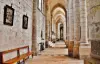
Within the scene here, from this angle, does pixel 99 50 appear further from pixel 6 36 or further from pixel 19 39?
A: pixel 19 39

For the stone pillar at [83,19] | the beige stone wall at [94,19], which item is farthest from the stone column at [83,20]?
the beige stone wall at [94,19]

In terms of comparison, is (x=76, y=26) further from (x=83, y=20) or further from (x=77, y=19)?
(x=83, y=20)

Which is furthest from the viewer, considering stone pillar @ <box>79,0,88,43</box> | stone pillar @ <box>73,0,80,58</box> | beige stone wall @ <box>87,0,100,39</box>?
stone pillar @ <box>73,0,80,58</box>

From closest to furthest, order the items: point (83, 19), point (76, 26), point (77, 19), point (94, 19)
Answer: point (94, 19), point (83, 19), point (77, 19), point (76, 26)

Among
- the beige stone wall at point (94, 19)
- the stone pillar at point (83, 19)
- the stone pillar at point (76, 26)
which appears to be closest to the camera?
the beige stone wall at point (94, 19)

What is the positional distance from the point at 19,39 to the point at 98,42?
6403 millimetres

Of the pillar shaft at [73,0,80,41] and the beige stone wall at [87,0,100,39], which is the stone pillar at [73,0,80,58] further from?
the beige stone wall at [87,0,100,39]

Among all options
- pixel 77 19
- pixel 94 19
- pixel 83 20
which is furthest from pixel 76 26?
pixel 94 19

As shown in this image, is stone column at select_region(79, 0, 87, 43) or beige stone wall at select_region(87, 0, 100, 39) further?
A: stone column at select_region(79, 0, 87, 43)

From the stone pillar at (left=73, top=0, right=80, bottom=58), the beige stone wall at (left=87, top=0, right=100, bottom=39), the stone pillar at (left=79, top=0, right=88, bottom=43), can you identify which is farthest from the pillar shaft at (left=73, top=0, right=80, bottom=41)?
the beige stone wall at (left=87, top=0, right=100, bottom=39)

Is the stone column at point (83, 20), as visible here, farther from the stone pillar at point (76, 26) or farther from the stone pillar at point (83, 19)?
the stone pillar at point (76, 26)

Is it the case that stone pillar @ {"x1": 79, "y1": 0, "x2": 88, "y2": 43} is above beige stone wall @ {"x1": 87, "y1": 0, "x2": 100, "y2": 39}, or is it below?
above

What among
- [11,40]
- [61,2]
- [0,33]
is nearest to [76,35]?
[11,40]

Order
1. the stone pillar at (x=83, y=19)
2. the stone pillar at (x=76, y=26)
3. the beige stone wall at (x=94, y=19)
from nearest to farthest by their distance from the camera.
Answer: the beige stone wall at (x=94, y=19) < the stone pillar at (x=83, y=19) < the stone pillar at (x=76, y=26)
